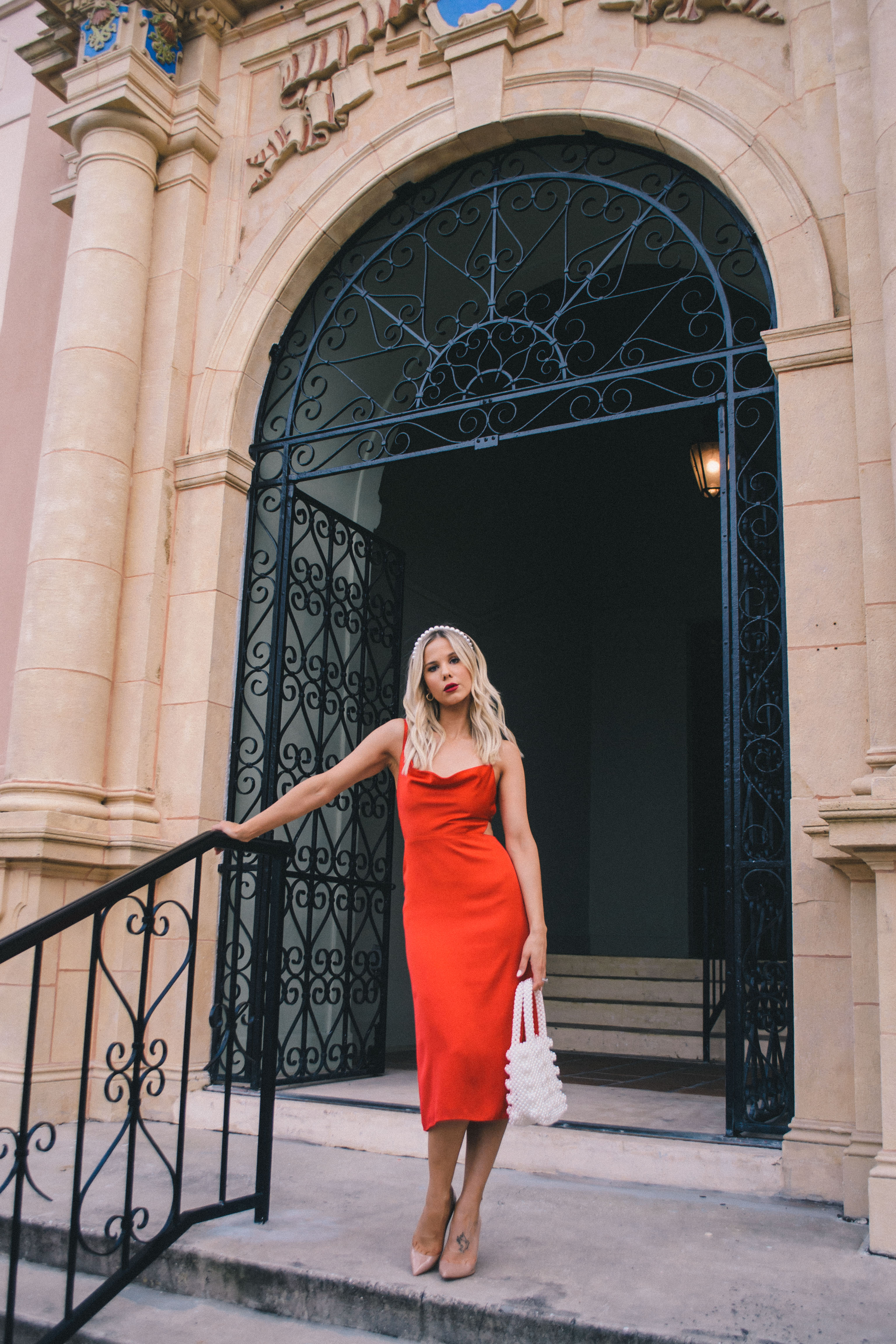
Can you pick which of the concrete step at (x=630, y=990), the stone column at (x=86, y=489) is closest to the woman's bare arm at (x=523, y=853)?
the stone column at (x=86, y=489)

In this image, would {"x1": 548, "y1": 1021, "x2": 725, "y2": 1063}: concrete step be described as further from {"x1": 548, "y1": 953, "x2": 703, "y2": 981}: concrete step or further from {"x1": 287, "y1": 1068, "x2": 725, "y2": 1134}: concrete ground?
{"x1": 287, "y1": 1068, "x2": 725, "y2": 1134}: concrete ground

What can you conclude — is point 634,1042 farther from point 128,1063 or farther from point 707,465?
point 128,1063

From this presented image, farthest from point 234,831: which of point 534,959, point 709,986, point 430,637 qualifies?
point 709,986

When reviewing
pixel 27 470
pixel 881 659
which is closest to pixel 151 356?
pixel 27 470

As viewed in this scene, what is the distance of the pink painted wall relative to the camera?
718cm

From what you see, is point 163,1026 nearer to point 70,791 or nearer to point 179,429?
point 70,791

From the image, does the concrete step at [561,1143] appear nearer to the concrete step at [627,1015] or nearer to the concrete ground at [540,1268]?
the concrete ground at [540,1268]

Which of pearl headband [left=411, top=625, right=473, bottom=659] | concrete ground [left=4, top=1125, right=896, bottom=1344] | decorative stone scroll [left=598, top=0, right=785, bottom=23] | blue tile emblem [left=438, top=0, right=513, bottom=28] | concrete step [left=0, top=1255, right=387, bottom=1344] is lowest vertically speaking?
concrete step [left=0, top=1255, right=387, bottom=1344]

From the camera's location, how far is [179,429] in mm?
6246

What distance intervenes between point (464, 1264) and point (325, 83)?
6043 millimetres

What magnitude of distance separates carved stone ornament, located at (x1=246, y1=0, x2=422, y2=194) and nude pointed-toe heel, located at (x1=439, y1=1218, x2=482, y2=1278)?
5665mm

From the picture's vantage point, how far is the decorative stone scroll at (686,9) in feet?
16.7

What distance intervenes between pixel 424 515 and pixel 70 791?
4189 mm

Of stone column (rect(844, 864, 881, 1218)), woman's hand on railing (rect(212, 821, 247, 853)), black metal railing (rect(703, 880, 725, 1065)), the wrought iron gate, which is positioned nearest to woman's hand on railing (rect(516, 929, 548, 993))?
woman's hand on railing (rect(212, 821, 247, 853))
